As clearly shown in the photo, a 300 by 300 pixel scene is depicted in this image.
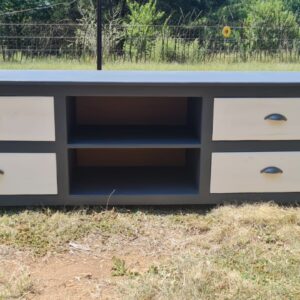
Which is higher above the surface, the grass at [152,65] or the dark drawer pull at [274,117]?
the dark drawer pull at [274,117]

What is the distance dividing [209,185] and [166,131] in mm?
427

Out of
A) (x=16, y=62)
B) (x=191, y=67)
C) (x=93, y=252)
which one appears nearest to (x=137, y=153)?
(x=93, y=252)

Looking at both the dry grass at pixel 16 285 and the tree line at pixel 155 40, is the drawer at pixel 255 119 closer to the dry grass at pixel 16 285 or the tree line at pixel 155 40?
the dry grass at pixel 16 285

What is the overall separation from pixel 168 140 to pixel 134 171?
396 millimetres

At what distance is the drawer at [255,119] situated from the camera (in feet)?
6.64

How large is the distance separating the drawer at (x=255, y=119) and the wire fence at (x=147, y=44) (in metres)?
6.97

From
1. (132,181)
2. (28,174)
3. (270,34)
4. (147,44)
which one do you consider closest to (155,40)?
(147,44)

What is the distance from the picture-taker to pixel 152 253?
1.71m

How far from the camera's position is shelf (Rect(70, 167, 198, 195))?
2154mm

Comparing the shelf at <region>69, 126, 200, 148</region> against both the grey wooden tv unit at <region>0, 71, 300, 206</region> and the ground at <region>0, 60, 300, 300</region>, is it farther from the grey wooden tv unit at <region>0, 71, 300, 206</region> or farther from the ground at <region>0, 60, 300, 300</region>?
the ground at <region>0, 60, 300, 300</region>

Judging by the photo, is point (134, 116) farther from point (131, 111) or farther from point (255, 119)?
point (255, 119)

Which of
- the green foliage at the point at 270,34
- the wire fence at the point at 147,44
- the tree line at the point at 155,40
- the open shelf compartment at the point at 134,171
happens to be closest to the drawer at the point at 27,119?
the open shelf compartment at the point at 134,171

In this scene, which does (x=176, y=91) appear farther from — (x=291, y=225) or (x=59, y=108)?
(x=291, y=225)

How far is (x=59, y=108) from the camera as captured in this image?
1.98 metres
